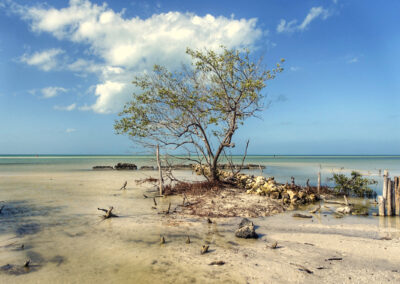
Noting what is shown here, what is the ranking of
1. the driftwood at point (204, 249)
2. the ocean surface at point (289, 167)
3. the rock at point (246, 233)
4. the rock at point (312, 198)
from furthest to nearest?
1. the ocean surface at point (289, 167)
2. the rock at point (312, 198)
3. the rock at point (246, 233)
4. the driftwood at point (204, 249)

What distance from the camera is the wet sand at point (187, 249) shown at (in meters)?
5.32

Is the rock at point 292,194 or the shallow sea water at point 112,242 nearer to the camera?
the shallow sea water at point 112,242

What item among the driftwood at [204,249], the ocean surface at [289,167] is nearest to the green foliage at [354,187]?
the ocean surface at [289,167]

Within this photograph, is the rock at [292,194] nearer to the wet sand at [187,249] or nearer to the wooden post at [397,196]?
the wet sand at [187,249]

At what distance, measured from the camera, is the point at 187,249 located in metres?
6.74

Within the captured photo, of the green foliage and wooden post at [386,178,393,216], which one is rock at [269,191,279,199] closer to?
wooden post at [386,178,393,216]

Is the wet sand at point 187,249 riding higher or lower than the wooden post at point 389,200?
lower

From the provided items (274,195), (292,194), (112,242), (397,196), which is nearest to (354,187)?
(397,196)

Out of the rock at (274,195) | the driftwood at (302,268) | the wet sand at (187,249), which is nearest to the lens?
the wet sand at (187,249)

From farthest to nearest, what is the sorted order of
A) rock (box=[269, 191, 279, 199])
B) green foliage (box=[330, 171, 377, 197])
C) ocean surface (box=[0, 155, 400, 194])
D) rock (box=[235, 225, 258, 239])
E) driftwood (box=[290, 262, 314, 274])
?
ocean surface (box=[0, 155, 400, 194]) → green foliage (box=[330, 171, 377, 197]) → rock (box=[269, 191, 279, 199]) → rock (box=[235, 225, 258, 239]) → driftwood (box=[290, 262, 314, 274])

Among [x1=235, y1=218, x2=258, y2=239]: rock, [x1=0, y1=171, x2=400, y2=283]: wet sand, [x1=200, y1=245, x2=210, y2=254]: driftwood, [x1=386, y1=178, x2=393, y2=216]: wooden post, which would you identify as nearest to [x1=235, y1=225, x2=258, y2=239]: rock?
[x1=235, y1=218, x2=258, y2=239]: rock

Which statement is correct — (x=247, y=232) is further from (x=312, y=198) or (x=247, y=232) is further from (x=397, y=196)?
(x=312, y=198)

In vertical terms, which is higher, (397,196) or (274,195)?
(397,196)

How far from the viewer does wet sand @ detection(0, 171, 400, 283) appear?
17.4 feet
